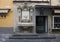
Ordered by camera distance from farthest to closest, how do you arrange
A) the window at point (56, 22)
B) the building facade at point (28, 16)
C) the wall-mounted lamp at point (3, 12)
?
1. the window at point (56, 22)
2. the building facade at point (28, 16)
3. the wall-mounted lamp at point (3, 12)

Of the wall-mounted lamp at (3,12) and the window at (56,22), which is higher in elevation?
the wall-mounted lamp at (3,12)

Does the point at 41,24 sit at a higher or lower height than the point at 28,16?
lower

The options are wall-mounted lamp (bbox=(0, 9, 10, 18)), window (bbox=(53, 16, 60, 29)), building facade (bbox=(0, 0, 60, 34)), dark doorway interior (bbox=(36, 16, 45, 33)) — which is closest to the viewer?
wall-mounted lamp (bbox=(0, 9, 10, 18))

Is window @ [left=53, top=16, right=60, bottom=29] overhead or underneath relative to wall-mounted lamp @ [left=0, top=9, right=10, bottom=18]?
underneath

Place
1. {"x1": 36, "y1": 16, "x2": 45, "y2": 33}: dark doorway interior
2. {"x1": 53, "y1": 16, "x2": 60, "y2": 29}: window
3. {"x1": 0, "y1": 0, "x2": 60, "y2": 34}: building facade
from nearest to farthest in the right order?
{"x1": 0, "y1": 0, "x2": 60, "y2": 34}: building facade
{"x1": 53, "y1": 16, "x2": 60, "y2": 29}: window
{"x1": 36, "y1": 16, "x2": 45, "y2": 33}: dark doorway interior

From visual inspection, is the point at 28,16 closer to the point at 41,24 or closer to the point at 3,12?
the point at 41,24

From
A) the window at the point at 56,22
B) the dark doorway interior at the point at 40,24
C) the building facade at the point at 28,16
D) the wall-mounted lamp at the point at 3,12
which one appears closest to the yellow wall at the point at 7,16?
the building facade at the point at 28,16

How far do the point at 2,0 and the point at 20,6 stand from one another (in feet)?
5.60

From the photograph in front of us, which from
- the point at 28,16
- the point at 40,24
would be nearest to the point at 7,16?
the point at 28,16

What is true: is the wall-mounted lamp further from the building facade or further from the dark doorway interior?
the dark doorway interior

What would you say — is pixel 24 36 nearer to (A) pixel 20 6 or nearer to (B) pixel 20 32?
(B) pixel 20 32

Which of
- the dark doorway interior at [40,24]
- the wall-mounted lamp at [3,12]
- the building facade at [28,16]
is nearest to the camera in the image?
the wall-mounted lamp at [3,12]

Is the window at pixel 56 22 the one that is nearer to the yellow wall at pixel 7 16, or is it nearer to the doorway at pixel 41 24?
the doorway at pixel 41 24

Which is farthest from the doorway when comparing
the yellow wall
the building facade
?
the yellow wall
